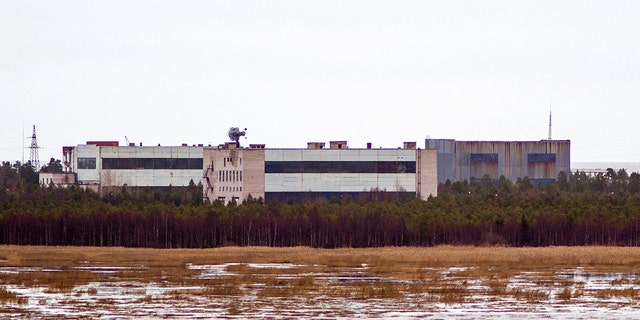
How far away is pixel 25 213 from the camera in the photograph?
411 ft

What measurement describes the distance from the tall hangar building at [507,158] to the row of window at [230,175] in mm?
37478

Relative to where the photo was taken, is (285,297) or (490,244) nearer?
(285,297)

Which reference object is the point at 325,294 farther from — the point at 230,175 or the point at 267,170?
the point at 230,175

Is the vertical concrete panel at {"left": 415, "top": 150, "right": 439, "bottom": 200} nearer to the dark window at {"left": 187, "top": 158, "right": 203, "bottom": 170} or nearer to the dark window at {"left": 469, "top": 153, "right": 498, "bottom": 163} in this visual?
the dark window at {"left": 469, "top": 153, "right": 498, "bottom": 163}

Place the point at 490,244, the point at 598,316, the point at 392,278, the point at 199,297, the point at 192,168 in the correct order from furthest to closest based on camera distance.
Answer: the point at 192,168 < the point at 490,244 < the point at 392,278 < the point at 199,297 < the point at 598,316

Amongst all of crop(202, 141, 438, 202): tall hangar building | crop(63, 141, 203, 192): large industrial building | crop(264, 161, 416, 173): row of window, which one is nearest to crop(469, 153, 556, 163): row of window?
crop(202, 141, 438, 202): tall hangar building

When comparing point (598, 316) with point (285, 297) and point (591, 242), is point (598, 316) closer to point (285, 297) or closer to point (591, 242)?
point (285, 297)

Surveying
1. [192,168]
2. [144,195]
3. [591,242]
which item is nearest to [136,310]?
[591,242]

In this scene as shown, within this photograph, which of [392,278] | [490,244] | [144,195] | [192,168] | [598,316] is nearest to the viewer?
[598,316]

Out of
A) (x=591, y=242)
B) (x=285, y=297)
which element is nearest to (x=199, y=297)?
(x=285, y=297)

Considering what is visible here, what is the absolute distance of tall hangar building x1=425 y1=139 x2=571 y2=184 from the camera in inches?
7446

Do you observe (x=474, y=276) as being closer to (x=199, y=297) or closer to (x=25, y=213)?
(x=199, y=297)

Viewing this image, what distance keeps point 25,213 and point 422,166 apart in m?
56.6

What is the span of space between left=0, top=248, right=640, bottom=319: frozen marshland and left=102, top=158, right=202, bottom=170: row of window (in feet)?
250
